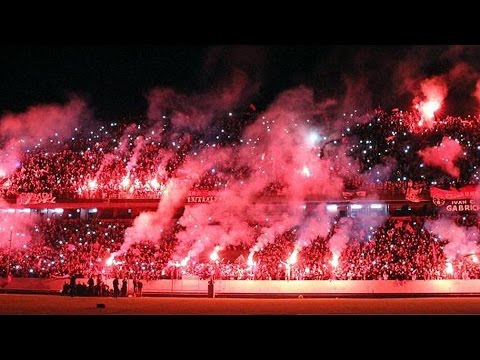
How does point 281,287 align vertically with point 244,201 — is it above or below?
below

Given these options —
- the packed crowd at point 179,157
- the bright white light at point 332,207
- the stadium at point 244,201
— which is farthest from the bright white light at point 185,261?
the bright white light at point 332,207

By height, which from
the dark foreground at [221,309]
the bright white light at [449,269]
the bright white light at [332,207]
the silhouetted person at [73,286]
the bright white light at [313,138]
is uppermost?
the bright white light at [313,138]

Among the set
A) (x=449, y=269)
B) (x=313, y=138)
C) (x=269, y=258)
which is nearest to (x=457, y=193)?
(x=449, y=269)

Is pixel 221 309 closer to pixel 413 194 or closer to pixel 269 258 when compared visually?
pixel 269 258

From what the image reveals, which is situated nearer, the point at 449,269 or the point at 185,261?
the point at 449,269

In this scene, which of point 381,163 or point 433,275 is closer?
point 433,275

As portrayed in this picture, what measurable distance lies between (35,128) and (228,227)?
7.94 meters

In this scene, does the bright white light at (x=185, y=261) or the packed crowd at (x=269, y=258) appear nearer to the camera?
the packed crowd at (x=269, y=258)

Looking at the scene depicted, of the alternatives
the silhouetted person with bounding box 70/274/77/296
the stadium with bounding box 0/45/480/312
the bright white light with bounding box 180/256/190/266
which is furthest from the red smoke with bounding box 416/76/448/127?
the silhouetted person with bounding box 70/274/77/296

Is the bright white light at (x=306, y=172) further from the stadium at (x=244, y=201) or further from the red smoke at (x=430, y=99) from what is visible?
the red smoke at (x=430, y=99)
